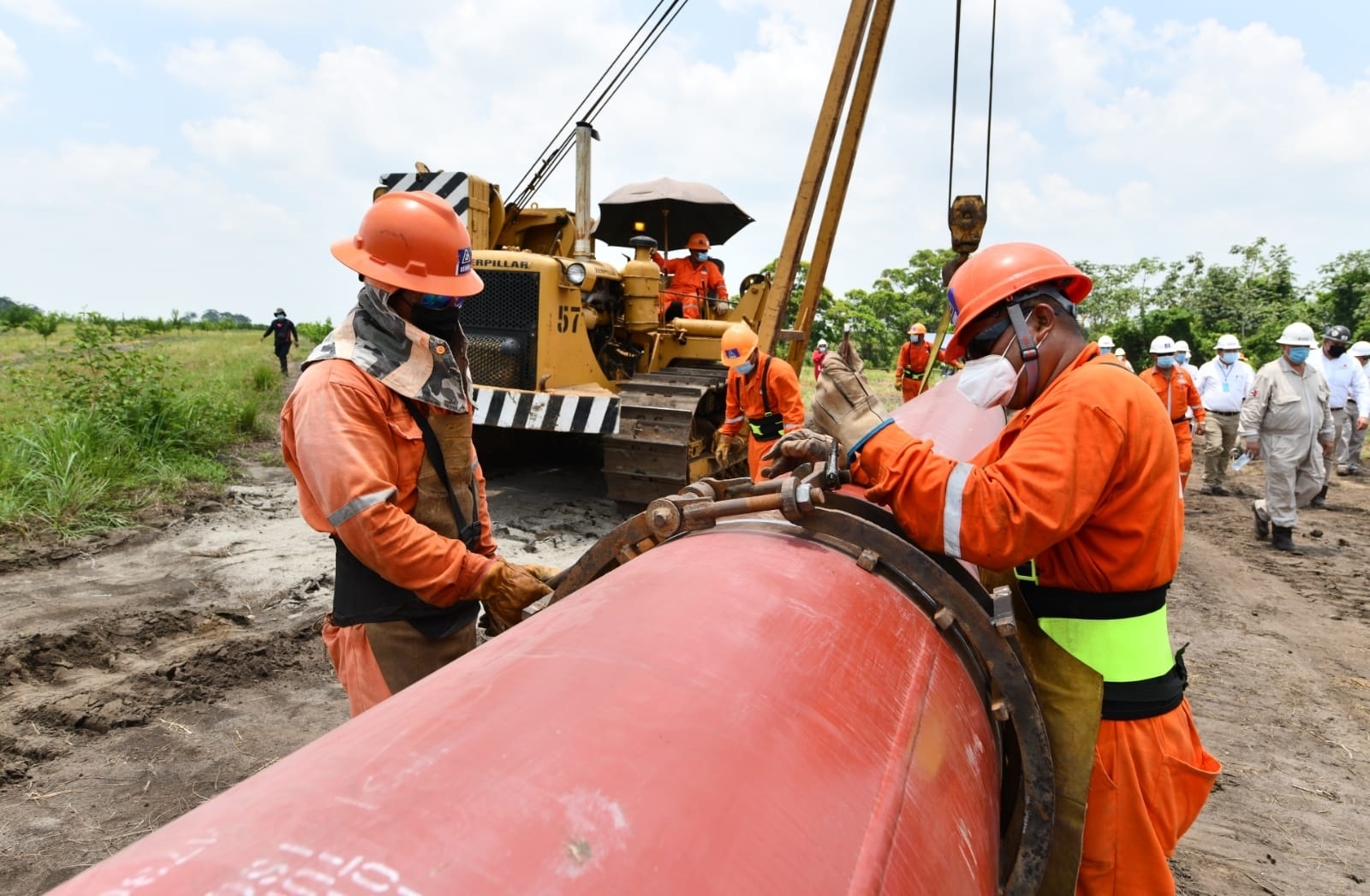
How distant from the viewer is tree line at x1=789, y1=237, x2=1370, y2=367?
24172 millimetres

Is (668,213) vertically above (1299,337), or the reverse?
(668,213)

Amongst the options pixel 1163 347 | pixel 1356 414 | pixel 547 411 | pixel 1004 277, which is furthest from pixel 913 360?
pixel 1004 277

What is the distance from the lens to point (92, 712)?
3.64m

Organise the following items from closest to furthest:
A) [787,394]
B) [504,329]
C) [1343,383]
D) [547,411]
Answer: [787,394]
[547,411]
[504,329]
[1343,383]

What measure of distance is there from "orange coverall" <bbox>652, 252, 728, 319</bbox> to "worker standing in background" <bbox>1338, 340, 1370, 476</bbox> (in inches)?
321

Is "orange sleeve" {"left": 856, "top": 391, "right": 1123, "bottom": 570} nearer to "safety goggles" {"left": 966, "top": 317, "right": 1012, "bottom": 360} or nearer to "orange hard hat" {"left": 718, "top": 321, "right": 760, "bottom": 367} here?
"safety goggles" {"left": 966, "top": 317, "right": 1012, "bottom": 360}

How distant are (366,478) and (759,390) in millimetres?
4529

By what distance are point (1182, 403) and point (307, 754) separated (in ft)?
30.1

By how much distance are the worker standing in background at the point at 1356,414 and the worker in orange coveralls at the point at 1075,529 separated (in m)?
11.5

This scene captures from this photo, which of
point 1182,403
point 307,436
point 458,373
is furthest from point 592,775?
point 1182,403

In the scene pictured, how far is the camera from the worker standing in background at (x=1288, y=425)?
7.71 meters

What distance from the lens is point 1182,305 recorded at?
32.2 m

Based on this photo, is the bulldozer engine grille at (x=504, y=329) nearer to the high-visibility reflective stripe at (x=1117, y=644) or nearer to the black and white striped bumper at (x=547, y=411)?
the black and white striped bumper at (x=547, y=411)

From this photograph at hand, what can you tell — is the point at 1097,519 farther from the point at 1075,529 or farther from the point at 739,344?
the point at 739,344
